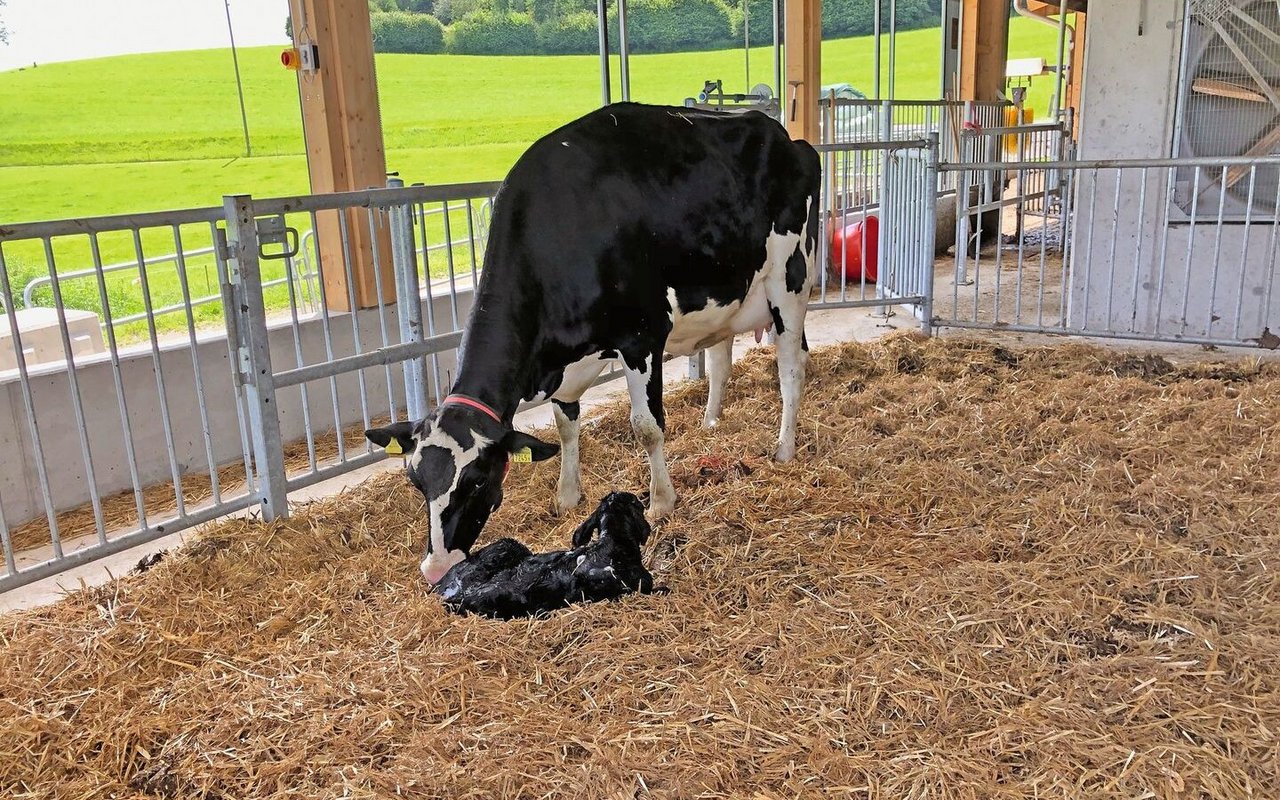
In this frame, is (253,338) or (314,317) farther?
(314,317)

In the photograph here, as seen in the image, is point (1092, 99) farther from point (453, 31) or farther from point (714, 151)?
point (453, 31)

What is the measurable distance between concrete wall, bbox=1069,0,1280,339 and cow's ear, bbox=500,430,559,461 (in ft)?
16.6

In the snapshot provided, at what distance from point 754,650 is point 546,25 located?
937cm

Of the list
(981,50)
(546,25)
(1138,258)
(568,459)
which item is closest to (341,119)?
(568,459)

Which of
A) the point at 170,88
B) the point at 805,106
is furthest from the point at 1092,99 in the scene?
the point at 170,88

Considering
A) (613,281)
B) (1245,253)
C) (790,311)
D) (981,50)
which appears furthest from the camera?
(981,50)

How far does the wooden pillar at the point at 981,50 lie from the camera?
1334cm

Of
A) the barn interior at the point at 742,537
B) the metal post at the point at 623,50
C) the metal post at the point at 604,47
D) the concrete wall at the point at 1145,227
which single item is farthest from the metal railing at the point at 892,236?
the metal post at the point at 604,47

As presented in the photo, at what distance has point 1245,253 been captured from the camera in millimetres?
6215

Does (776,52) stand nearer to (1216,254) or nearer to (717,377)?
(1216,254)

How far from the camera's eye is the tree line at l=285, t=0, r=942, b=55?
9.32 m

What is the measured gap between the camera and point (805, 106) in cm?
925

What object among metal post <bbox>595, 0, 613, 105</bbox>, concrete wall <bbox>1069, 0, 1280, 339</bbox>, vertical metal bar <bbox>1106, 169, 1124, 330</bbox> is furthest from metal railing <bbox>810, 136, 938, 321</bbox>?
→ metal post <bbox>595, 0, 613, 105</bbox>

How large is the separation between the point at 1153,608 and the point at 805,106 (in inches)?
282
